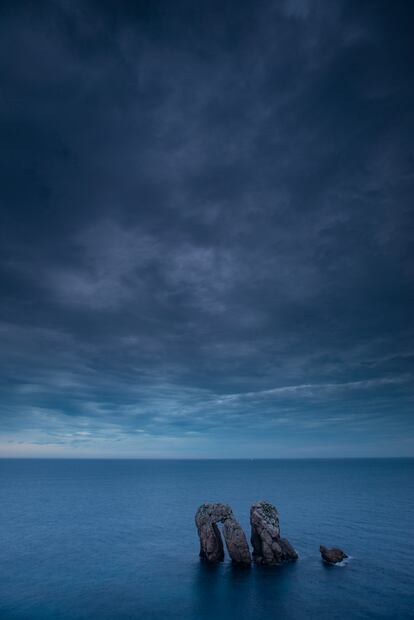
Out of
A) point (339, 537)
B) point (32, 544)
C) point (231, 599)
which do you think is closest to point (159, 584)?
point (231, 599)

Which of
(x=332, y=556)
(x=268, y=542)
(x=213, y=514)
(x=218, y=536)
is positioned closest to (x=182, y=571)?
(x=218, y=536)

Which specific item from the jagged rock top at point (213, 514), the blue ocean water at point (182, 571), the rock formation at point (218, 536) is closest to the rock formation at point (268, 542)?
the blue ocean water at point (182, 571)

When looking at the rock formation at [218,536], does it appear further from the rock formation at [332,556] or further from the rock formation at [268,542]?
the rock formation at [332,556]

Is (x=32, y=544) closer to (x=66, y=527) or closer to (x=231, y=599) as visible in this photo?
(x=66, y=527)

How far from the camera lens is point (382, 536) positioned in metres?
76.3

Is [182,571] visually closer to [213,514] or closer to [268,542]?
[213,514]

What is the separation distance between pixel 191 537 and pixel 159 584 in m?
28.8

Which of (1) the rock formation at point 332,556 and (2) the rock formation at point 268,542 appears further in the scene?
(2) the rock formation at point 268,542

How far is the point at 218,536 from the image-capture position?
62.9 meters

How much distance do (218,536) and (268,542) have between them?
8476 millimetres

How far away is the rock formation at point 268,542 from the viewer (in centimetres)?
5866

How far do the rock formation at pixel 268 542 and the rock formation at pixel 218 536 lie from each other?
2342mm

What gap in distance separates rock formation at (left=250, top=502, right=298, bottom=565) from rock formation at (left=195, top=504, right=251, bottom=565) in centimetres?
234

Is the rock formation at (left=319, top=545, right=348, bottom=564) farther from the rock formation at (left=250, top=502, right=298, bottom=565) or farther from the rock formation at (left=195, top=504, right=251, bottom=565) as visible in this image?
the rock formation at (left=195, top=504, right=251, bottom=565)
